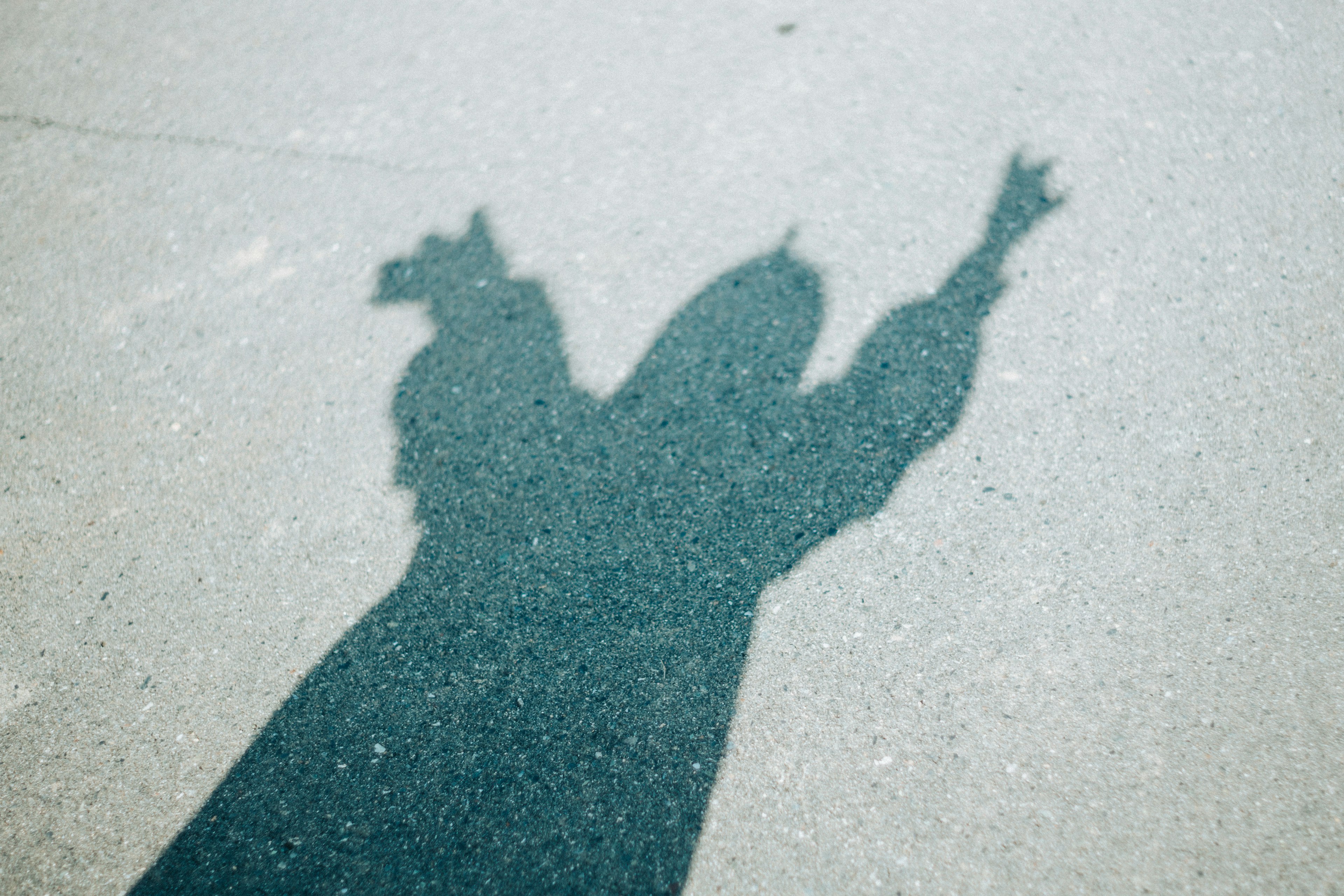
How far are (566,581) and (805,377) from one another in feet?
4.35

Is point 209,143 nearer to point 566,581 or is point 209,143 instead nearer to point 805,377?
point 566,581

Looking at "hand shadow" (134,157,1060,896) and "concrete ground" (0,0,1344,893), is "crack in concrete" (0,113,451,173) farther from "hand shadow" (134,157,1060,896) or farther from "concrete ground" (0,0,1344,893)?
"hand shadow" (134,157,1060,896)

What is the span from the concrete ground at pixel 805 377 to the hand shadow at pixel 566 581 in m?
0.11

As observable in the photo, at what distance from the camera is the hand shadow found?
2.40 meters

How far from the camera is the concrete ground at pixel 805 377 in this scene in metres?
2.38

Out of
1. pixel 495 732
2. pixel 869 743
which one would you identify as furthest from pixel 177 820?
pixel 869 743

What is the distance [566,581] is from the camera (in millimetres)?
2809

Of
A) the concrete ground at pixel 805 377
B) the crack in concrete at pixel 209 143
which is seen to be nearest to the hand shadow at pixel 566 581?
the concrete ground at pixel 805 377

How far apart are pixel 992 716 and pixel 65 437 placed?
13.2 feet

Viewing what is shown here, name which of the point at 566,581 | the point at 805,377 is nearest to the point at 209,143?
the point at 566,581

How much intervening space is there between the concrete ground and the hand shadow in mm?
112

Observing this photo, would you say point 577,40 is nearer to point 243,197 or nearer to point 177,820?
point 243,197

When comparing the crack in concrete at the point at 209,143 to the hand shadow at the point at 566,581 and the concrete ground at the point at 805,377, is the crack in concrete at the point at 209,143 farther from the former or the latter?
the hand shadow at the point at 566,581

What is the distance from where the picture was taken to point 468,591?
9.25 ft
